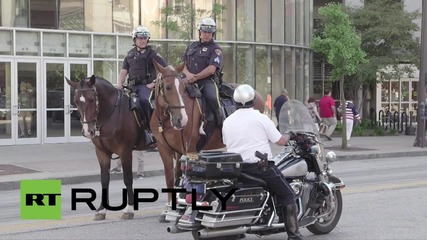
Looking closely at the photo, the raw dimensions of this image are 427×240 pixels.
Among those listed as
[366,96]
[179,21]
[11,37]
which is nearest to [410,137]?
[366,96]

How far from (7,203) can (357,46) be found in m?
15.1

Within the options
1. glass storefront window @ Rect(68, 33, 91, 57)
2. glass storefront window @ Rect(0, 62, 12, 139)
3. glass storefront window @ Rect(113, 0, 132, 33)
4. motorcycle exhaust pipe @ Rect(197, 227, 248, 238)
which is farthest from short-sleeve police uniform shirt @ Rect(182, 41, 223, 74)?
glass storefront window @ Rect(113, 0, 132, 33)

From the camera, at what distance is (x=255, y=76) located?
31000 mm

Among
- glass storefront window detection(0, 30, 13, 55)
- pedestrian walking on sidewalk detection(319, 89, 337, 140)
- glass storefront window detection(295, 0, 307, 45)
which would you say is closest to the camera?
glass storefront window detection(0, 30, 13, 55)

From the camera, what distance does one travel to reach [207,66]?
10.4 m

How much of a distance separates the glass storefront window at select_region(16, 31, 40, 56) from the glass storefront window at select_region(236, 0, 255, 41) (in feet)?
31.7

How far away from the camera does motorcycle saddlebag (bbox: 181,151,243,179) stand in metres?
7.15

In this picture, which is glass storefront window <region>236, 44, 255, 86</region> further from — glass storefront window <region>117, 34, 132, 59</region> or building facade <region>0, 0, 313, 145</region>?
glass storefront window <region>117, 34, 132, 59</region>

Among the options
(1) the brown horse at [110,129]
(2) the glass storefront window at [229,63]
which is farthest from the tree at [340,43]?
(1) the brown horse at [110,129]

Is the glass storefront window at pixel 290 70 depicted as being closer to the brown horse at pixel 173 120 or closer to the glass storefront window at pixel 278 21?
the glass storefront window at pixel 278 21

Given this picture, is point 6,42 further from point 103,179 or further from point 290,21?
point 103,179

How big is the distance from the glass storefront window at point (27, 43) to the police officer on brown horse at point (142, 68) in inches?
559

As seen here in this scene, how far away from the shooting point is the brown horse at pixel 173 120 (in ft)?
30.1

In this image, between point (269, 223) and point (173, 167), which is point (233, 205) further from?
point (173, 167)
